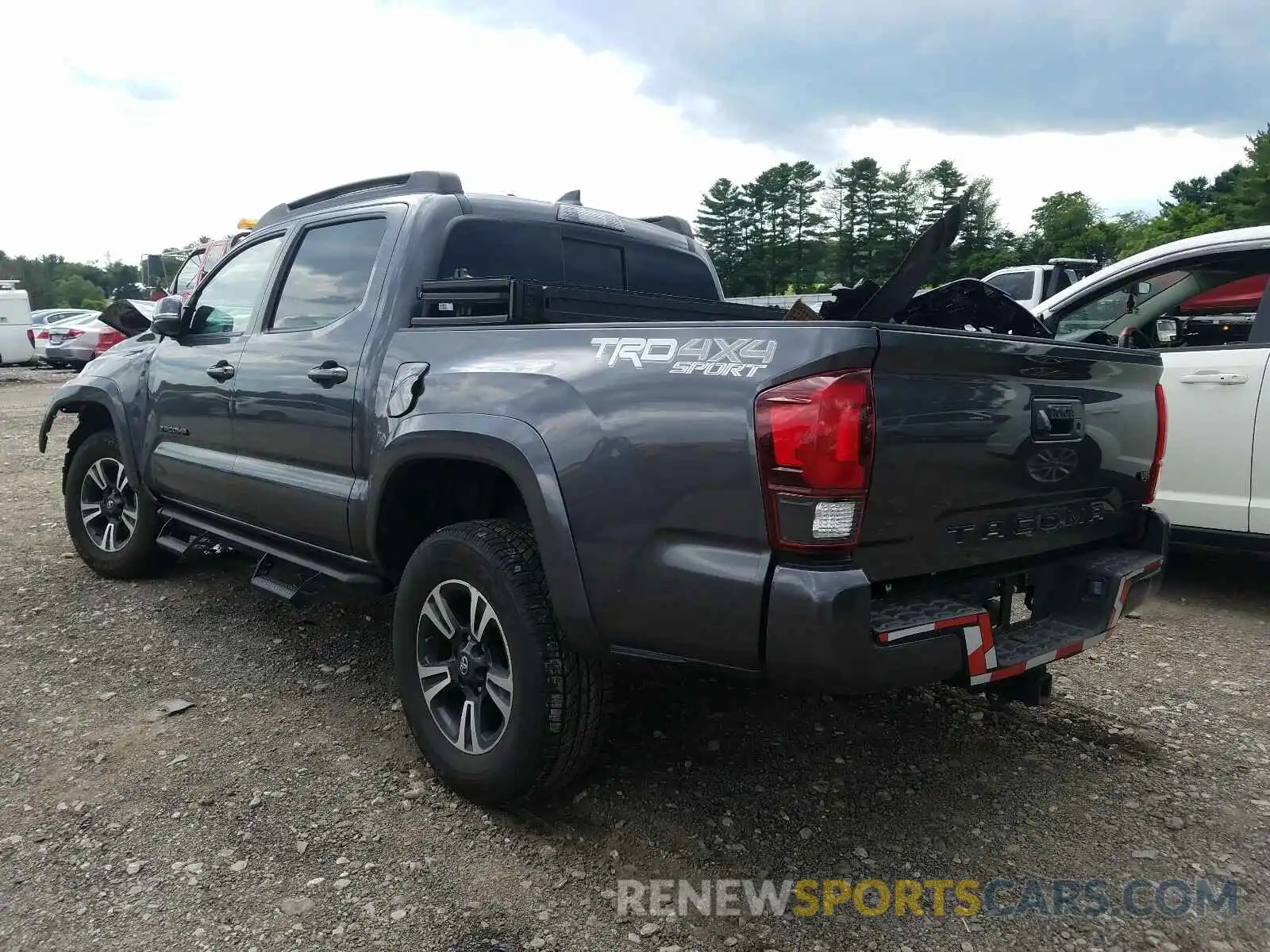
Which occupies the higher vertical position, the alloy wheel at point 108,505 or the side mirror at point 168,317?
the side mirror at point 168,317

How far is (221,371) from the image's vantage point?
401 cm

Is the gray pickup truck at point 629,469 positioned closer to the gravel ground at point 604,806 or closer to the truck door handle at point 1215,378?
the gravel ground at point 604,806

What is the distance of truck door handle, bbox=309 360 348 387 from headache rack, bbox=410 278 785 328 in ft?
1.13

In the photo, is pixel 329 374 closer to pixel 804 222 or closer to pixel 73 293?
pixel 804 222

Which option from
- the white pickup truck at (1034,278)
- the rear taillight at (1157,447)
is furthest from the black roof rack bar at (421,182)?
the white pickup truck at (1034,278)

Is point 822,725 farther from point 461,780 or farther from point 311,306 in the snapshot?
point 311,306

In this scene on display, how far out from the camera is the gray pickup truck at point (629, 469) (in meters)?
2.13

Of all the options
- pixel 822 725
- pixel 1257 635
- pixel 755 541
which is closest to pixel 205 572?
pixel 822 725

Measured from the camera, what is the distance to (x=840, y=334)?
2.08 m

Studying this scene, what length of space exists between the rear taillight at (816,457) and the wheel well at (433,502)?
103cm

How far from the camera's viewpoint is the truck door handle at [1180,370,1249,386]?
181 inches

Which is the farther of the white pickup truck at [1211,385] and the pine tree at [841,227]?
the pine tree at [841,227]

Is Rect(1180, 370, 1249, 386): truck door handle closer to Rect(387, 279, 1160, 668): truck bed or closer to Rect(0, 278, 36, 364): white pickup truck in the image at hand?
Rect(387, 279, 1160, 668): truck bed

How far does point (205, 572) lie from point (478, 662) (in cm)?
325
